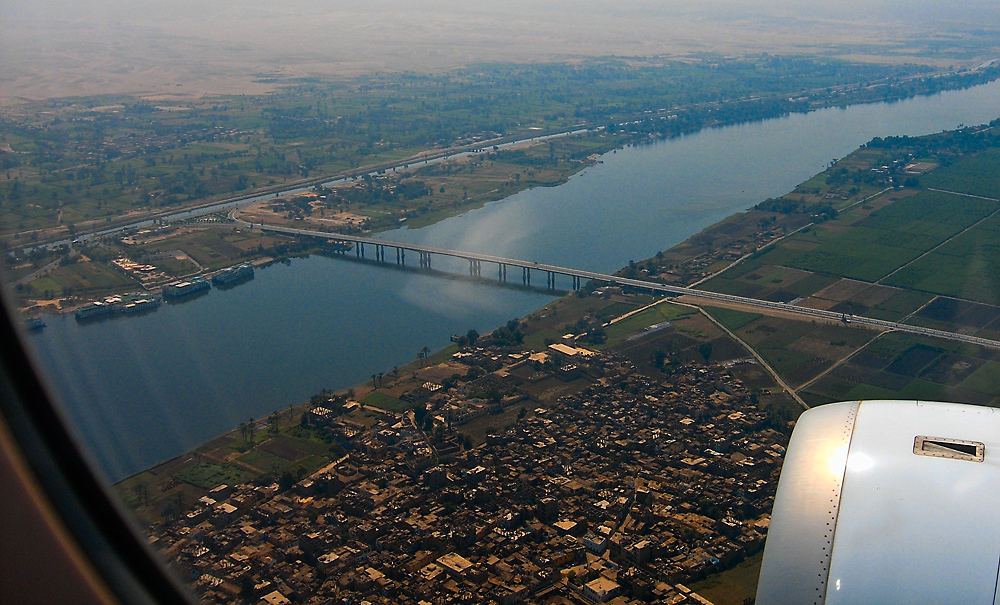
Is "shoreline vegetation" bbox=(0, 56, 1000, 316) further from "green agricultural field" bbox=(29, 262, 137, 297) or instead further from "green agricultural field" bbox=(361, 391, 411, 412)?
"green agricultural field" bbox=(361, 391, 411, 412)

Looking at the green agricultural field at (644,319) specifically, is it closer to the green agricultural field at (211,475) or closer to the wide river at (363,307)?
the wide river at (363,307)

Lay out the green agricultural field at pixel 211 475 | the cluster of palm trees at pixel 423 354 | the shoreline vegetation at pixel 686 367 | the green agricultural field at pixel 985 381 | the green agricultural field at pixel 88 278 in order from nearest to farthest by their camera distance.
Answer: the green agricultural field at pixel 211 475
the shoreline vegetation at pixel 686 367
the green agricultural field at pixel 985 381
the cluster of palm trees at pixel 423 354
the green agricultural field at pixel 88 278

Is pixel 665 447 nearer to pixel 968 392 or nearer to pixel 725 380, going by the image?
pixel 725 380

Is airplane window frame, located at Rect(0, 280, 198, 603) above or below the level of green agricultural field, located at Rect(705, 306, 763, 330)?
above

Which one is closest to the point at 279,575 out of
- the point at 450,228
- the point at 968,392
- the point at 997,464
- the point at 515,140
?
the point at 997,464

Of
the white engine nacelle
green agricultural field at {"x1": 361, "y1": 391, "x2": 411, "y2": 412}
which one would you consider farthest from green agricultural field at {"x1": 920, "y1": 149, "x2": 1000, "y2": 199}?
the white engine nacelle

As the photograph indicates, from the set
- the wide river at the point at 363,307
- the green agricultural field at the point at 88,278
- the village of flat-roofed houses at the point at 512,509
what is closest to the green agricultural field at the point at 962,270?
the wide river at the point at 363,307
